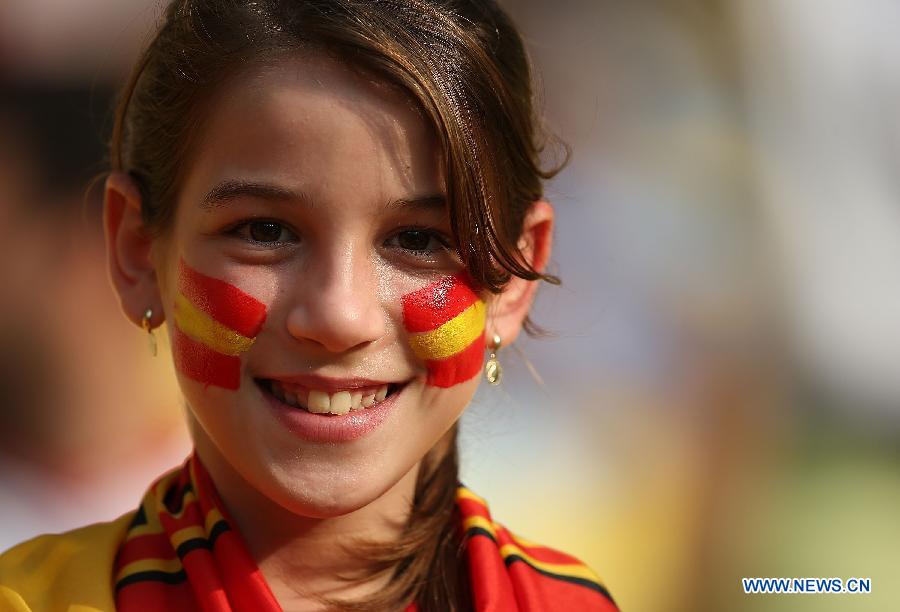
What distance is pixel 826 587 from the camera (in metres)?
3.34

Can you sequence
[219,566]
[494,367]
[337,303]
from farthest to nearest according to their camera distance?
[494,367]
[219,566]
[337,303]

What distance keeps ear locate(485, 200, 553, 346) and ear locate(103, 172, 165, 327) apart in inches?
22.3

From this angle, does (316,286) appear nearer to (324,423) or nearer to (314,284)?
(314,284)

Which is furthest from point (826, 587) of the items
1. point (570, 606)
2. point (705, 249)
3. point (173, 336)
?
point (173, 336)

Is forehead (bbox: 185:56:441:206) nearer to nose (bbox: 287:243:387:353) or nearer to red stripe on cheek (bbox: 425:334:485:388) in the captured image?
nose (bbox: 287:243:387:353)

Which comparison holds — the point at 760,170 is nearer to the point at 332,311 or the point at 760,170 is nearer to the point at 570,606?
the point at 570,606

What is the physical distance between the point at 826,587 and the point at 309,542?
222 centimetres

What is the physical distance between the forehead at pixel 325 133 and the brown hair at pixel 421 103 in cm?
3

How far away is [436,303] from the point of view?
62.0 inches

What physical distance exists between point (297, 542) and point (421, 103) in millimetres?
735

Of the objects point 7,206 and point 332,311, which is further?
point 7,206

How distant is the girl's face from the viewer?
148 centimetres

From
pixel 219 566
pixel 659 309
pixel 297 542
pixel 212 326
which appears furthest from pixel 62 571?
pixel 659 309

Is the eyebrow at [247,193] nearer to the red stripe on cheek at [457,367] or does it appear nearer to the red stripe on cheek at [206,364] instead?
the red stripe on cheek at [206,364]
